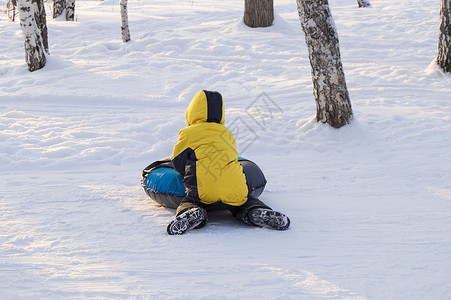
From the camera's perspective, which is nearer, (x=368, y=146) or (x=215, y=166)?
(x=215, y=166)

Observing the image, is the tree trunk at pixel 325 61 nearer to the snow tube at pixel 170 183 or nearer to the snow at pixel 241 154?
the snow at pixel 241 154

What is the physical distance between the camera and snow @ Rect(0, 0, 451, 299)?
3.07 metres

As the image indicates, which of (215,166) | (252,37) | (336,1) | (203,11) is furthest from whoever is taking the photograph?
(336,1)

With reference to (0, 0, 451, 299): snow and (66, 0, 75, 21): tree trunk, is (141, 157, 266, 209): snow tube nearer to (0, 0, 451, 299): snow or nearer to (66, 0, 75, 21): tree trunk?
(0, 0, 451, 299): snow

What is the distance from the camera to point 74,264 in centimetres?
319

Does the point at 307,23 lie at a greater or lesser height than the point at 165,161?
greater

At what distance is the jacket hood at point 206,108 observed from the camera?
412cm

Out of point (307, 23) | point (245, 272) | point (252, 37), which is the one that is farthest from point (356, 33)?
point (245, 272)

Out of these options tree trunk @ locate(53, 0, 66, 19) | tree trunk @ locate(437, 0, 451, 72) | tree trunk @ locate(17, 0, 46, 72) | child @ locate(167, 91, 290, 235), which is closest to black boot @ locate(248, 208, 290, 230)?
child @ locate(167, 91, 290, 235)

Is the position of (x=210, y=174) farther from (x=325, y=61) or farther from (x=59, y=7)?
(x=59, y=7)

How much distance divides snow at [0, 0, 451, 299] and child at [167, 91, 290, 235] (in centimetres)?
15

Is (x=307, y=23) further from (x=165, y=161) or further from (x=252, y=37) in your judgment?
(x=252, y=37)

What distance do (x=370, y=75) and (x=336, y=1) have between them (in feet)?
31.5

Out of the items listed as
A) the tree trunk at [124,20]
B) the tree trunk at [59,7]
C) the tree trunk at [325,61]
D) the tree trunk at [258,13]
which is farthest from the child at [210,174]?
the tree trunk at [59,7]
